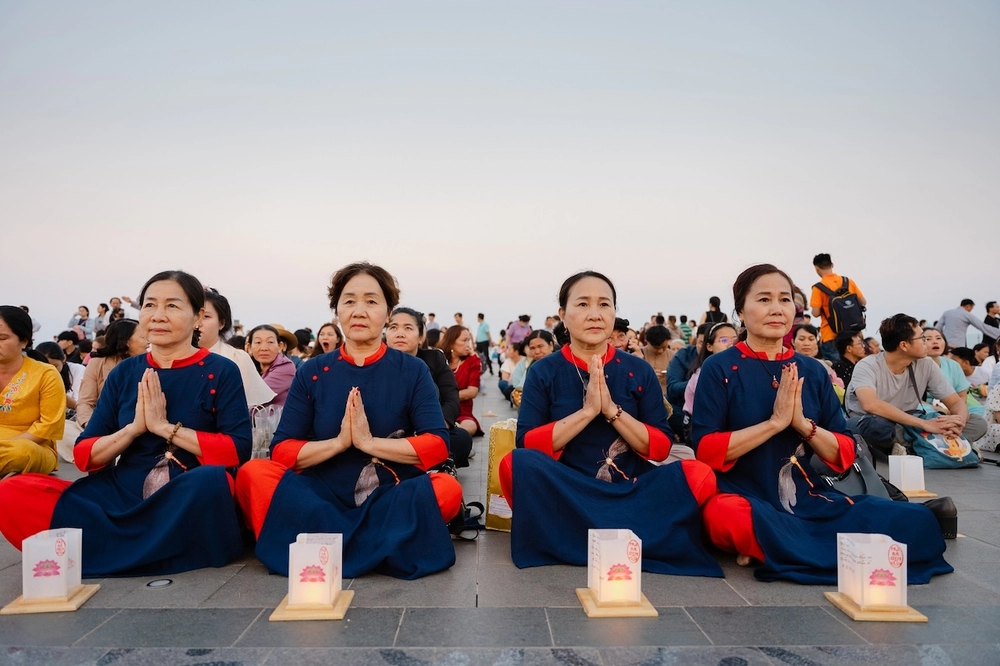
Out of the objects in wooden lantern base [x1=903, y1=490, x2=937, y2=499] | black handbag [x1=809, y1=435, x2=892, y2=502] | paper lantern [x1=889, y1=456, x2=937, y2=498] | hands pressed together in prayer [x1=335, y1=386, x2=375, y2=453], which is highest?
hands pressed together in prayer [x1=335, y1=386, x2=375, y2=453]

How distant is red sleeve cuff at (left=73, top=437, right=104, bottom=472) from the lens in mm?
3348

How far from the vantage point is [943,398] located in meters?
5.98

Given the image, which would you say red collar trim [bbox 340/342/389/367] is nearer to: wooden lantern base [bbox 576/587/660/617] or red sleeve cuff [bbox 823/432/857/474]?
wooden lantern base [bbox 576/587/660/617]

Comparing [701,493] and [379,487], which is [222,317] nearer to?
[379,487]

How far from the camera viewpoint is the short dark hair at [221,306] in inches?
184

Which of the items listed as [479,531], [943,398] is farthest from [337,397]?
[943,398]

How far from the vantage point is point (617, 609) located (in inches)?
106

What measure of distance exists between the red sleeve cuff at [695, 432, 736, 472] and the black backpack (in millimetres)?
5721

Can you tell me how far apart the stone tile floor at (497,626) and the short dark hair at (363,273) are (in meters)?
1.41

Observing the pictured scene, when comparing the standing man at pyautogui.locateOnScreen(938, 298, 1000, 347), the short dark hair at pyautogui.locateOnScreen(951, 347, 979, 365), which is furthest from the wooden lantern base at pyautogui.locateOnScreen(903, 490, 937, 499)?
the standing man at pyautogui.locateOnScreen(938, 298, 1000, 347)

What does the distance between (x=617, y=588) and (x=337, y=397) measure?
1671mm

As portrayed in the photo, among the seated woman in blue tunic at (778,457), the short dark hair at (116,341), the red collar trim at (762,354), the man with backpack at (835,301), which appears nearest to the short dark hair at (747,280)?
the seated woman in blue tunic at (778,457)

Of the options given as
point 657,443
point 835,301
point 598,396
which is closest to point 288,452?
point 598,396

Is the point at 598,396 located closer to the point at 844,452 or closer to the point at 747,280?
A: the point at 747,280
